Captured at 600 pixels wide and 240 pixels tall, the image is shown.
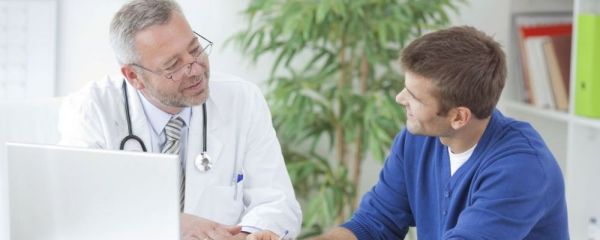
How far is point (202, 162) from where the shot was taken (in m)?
2.00

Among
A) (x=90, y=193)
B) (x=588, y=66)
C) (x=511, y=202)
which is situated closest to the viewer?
(x=90, y=193)

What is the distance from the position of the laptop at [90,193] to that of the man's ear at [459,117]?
0.59 meters

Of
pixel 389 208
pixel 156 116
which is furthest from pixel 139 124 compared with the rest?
pixel 389 208

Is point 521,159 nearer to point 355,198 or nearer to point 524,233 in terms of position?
point 524,233

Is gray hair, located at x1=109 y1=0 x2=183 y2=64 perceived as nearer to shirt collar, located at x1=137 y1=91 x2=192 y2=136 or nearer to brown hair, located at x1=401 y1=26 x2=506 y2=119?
shirt collar, located at x1=137 y1=91 x2=192 y2=136

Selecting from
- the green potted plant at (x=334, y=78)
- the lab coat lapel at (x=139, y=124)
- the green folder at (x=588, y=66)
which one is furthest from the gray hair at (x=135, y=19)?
the green folder at (x=588, y=66)

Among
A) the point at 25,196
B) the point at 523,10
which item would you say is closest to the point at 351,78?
the point at 523,10

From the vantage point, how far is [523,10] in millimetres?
3252

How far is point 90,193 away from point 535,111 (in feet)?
6.78

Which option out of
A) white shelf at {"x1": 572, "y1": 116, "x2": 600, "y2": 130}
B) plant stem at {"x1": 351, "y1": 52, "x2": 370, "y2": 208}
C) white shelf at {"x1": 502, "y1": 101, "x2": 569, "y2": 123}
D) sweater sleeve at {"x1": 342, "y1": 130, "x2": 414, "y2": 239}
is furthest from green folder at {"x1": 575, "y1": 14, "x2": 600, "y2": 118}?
sweater sleeve at {"x1": 342, "y1": 130, "x2": 414, "y2": 239}

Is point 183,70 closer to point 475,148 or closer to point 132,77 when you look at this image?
point 132,77

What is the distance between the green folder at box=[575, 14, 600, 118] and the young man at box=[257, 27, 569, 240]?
1.09m

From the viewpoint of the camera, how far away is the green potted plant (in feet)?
9.32

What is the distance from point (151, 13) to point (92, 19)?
1.18m
